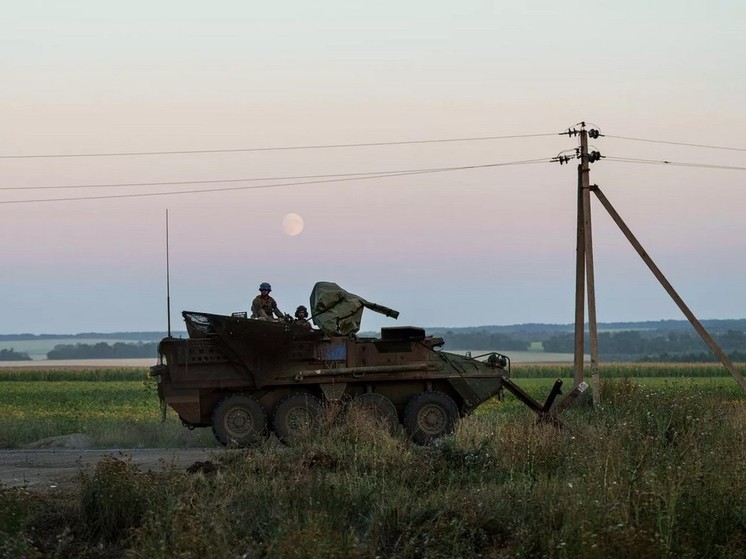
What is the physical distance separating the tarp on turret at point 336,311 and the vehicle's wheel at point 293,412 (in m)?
1.29

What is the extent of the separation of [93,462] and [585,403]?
41.9ft

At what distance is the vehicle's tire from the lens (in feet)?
68.4

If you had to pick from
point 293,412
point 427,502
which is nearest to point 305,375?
point 293,412

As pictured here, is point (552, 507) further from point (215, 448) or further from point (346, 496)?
point (215, 448)

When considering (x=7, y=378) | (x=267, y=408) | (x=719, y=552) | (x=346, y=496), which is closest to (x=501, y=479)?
(x=346, y=496)

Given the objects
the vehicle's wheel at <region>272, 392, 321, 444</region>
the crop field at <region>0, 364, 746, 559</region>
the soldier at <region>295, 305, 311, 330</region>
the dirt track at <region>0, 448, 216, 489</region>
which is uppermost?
the soldier at <region>295, 305, 311, 330</region>

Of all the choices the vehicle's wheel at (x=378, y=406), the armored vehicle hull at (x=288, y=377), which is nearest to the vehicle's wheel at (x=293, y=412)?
the armored vehicle hull at (x=288, y=377)

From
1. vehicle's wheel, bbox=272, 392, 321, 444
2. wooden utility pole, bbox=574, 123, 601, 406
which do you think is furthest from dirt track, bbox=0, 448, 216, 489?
wooden utility pole, bbox=574, 123, 601, 406

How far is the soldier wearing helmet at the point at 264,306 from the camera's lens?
21.0 meters

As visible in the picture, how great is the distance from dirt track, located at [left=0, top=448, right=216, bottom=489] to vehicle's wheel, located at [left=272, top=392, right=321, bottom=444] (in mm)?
1360

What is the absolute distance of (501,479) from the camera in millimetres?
14133

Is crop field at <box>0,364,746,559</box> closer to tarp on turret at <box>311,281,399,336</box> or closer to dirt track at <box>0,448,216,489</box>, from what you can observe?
dirt track at <box>0,448,216,489</box>

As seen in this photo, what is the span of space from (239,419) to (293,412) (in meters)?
1.00

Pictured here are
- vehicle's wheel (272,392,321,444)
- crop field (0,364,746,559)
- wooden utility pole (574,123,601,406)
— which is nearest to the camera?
crop field (0,364,746,559)
